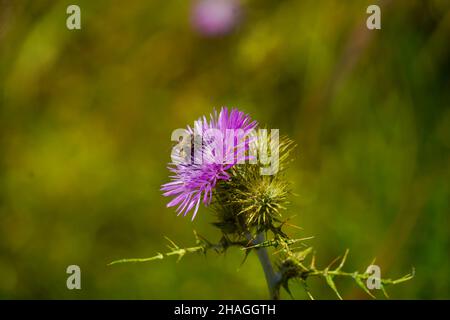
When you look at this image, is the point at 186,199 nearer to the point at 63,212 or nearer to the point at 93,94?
the point at 63,212

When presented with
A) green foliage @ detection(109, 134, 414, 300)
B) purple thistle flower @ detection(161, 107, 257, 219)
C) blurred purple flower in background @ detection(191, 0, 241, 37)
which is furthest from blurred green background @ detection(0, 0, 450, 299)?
purple thistle flower @ detection(161, 107, 257, 219)

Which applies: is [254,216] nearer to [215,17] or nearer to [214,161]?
[214,161]

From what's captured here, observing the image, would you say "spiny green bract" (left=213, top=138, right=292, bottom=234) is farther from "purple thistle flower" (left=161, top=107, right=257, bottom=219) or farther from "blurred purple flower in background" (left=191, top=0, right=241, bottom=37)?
"blurred purple flower in background" (left=191, top=0, right=241, bottom=37)

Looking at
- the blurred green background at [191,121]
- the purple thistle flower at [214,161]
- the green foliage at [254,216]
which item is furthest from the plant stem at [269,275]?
the blurred green background at [191,121]

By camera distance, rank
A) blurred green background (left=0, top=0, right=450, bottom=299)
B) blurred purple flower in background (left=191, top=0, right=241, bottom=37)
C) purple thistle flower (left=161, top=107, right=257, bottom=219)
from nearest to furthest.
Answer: purple thistle flower (left=161, top=107, right=257, bottom=219)
blurred green background (left=0, top=0, right=450, bottom=299)
blurred purple flower in background (left=191, top=0, right=241, bottom=37)

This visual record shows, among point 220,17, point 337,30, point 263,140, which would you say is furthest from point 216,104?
point 263,140
